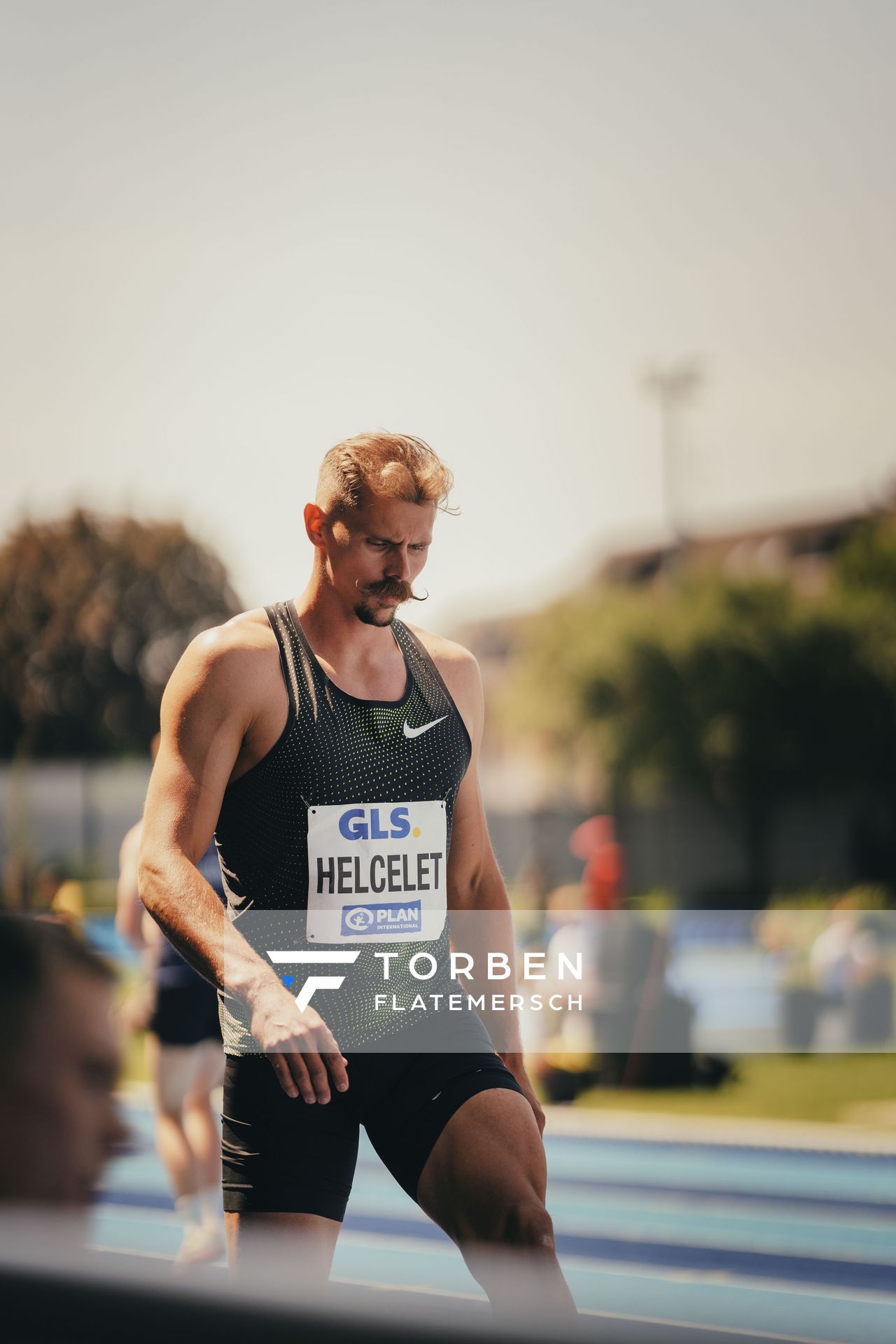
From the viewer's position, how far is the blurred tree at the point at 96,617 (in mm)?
22203

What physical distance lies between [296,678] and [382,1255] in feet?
10.3

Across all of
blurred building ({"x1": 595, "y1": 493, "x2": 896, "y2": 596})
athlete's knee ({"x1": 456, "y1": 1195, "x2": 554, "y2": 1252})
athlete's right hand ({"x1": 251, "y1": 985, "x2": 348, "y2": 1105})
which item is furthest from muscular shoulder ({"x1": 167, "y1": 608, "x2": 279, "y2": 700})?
blurred building ({"x1": 595, "y1": 493, "x2": 896, "y2": 596})

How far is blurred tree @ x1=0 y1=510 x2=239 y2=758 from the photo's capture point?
72.8ft

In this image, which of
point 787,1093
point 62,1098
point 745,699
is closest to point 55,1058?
point 62,1098

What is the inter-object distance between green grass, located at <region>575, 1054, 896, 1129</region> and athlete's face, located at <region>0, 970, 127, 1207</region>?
707 cm

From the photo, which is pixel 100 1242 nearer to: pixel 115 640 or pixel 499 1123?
pixel 499 1123

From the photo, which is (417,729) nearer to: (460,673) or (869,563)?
(460,673)

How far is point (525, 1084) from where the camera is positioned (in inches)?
89.1

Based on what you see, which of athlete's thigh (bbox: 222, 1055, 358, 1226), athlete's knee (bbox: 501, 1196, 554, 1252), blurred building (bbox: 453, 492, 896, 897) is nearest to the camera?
athlete's knee (bbox: 501, 1196, 554, 1252)

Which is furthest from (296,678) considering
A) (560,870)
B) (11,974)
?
(560,870)

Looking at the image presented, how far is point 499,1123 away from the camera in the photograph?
2057mm

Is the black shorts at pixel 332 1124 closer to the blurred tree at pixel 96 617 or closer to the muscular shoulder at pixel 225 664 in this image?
the muscular shoulder at pixel 225 664

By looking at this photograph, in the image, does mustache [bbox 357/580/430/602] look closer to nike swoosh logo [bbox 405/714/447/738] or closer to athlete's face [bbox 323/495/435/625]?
athlete's face [bbox 323/495/435/625]

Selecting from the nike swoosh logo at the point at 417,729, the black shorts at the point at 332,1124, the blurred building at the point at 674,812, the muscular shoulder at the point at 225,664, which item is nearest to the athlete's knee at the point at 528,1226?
the black shorts at the point at 332,1124
